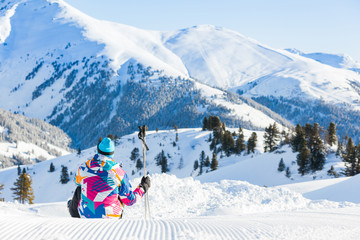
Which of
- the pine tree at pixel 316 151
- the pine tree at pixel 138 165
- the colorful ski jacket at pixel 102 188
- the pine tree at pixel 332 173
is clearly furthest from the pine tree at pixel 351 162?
the pine tree at pixel 138 165

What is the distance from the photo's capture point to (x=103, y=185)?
19.7 feet

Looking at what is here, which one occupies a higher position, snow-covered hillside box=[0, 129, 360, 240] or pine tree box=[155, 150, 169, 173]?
snow-covered hillside box=[0, 129, 360, 240]

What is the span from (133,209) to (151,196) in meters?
1.86

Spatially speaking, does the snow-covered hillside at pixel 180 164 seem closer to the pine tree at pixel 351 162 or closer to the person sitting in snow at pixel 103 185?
the pine tree at pixel 351 162

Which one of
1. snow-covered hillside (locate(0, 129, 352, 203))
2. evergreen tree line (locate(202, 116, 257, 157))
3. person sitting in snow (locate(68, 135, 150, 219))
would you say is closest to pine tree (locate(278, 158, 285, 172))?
snow-covered hillside (locate(0, 129, 352, 203))

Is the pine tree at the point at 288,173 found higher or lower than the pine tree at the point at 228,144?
higher

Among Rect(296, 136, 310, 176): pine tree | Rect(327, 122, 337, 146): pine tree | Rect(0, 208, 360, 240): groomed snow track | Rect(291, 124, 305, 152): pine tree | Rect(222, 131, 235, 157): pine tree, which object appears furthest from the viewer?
Rect(222, 131, 235, 157): pine tree

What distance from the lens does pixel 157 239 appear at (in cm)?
455

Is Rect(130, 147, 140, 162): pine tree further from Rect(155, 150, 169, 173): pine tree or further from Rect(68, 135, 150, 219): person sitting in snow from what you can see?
Rect(68, 135, 150, 219): person sitting in snow

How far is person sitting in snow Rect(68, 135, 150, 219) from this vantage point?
5.99m

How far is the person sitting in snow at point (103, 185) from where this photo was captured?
599 cm

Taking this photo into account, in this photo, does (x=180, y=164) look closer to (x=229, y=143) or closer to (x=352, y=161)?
(x=229, y=143)

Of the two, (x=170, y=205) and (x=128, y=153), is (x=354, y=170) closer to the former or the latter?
(x=170, y=205)

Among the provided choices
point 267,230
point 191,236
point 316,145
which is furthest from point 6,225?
point 316,145
